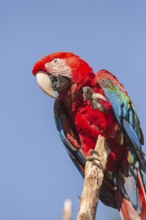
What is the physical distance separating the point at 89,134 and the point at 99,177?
1.12 metres

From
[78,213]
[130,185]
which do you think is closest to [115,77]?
[130,185]

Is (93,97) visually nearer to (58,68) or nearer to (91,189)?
(58,68)

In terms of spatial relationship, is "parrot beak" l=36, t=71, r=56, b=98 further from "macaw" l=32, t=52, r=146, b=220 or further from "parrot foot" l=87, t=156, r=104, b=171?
"parrot foot" l=87, t=156, r=104, b=171

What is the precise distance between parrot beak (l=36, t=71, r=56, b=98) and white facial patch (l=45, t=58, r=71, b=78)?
71 mm

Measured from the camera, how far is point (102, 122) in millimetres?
4895

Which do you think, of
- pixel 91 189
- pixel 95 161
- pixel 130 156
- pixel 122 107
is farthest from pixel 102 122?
pixel 91 189

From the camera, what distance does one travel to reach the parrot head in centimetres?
517

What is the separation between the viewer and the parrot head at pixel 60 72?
17.0 feet

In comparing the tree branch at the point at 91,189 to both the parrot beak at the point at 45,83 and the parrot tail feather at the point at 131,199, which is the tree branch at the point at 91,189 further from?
the parrot beak at the point at 45,83

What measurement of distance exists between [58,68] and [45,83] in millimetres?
189

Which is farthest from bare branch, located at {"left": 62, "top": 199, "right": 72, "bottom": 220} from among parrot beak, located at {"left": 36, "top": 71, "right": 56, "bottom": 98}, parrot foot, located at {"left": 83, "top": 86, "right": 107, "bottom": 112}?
parrot beak, located at {"left": 36, "top": 71, "right": 56, "bottom": 98}

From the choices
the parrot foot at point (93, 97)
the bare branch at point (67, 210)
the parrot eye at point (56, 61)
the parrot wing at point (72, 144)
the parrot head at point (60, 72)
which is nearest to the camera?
the bare branch at point (67, 210)

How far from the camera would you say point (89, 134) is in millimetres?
5023

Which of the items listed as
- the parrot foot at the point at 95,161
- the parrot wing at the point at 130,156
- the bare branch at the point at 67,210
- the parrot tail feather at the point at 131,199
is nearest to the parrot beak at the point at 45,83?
the parrot wing at the point at 130,156
